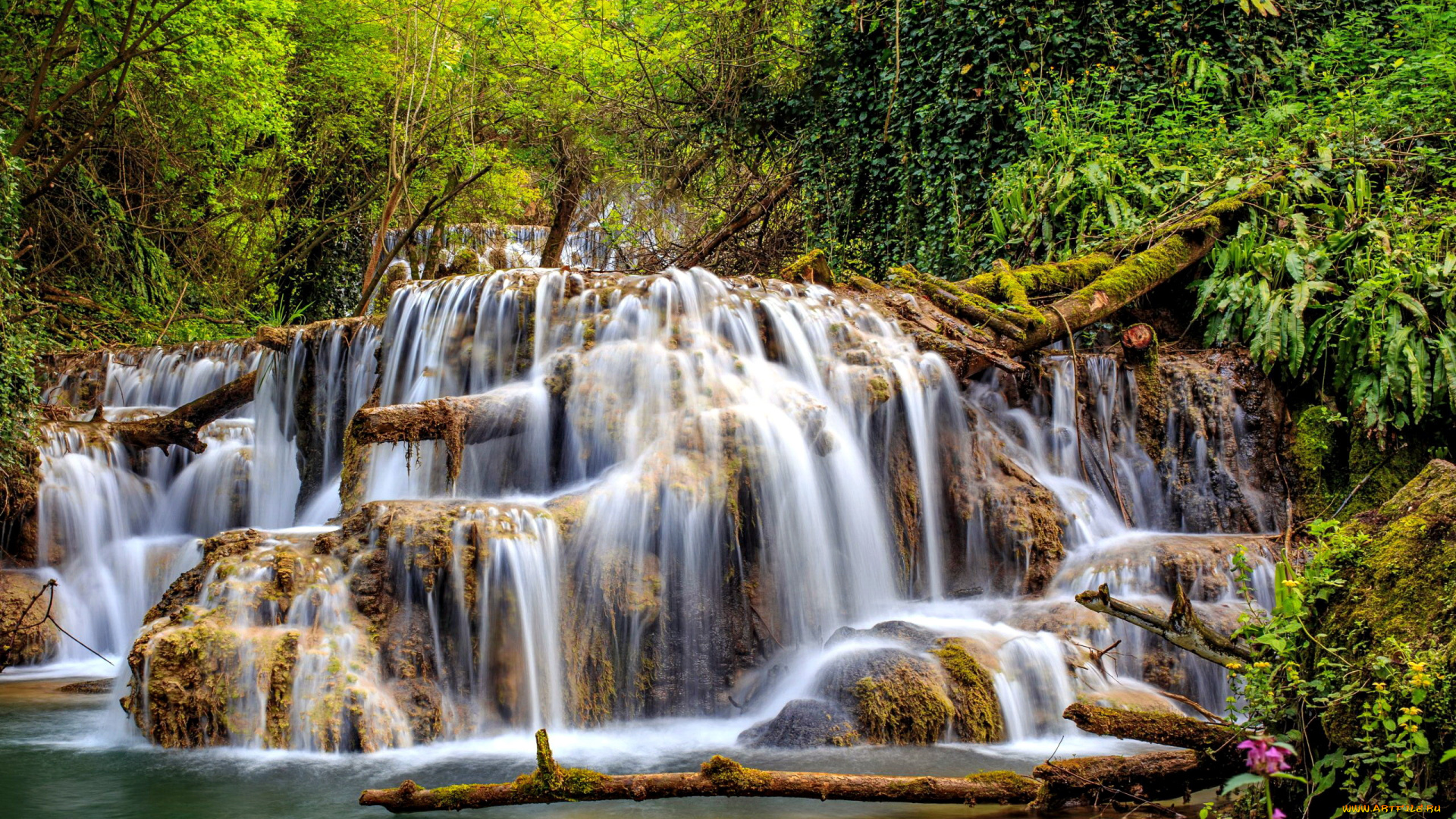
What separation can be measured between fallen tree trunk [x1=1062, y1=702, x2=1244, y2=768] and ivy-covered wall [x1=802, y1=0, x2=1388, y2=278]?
9402 millimetres

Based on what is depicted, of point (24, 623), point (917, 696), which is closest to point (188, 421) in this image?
point (24, 623)

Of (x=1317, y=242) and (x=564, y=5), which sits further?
(x=564, y=5)

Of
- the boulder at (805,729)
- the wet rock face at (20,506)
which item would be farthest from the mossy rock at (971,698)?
the wet rock face at (20,506)

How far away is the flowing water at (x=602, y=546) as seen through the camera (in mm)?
5512

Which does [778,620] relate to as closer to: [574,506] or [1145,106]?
[574,506]

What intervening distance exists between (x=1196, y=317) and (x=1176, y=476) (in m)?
1.80

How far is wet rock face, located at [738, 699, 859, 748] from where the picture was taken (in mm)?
5566

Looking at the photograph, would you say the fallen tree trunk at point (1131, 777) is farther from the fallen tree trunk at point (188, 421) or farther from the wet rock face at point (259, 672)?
the fallen tree trunk at point (188, 421)

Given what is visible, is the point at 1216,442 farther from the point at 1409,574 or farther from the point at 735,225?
the point at 735,225

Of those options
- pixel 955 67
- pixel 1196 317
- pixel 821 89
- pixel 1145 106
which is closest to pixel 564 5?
pixel 821 89

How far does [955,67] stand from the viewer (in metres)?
12.8

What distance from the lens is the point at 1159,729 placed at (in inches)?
141

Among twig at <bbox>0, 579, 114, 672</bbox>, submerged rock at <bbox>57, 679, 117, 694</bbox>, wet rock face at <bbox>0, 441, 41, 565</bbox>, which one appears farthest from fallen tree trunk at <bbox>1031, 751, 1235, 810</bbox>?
wet rock face at <bbox>0, 441, 41, 565</bbox>

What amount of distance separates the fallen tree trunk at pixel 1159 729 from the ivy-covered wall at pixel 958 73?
940cm
